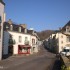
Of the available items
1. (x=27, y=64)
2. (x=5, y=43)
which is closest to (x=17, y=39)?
(x=5, y=43)

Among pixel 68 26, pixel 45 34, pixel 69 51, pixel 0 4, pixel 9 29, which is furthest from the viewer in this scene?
pixel 45 34

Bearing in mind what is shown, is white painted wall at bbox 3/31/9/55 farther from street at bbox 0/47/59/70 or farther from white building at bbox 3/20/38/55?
street at bbox 0/47/59/70

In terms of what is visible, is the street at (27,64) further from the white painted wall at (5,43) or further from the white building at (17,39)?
the white building at (17,39)

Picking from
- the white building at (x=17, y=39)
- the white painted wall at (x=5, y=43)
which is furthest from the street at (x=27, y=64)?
the white building at (x=17, y=39)

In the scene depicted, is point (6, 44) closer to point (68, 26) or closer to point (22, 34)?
point (22, 34)

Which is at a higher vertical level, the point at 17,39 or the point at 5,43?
the point at 17,39

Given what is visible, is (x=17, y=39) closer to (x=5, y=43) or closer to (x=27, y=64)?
(x=5, y=43)

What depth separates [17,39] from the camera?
68.7m

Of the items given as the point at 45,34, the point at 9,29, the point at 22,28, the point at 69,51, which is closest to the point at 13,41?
the point at 9,29

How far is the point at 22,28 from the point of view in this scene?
7350 centimetres

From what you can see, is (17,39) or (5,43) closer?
(5,43)

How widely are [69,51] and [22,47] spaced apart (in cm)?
1684

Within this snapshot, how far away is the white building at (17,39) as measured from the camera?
203 ft

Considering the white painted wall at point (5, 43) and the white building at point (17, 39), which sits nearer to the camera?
the white painted wall at point (5, 43)
